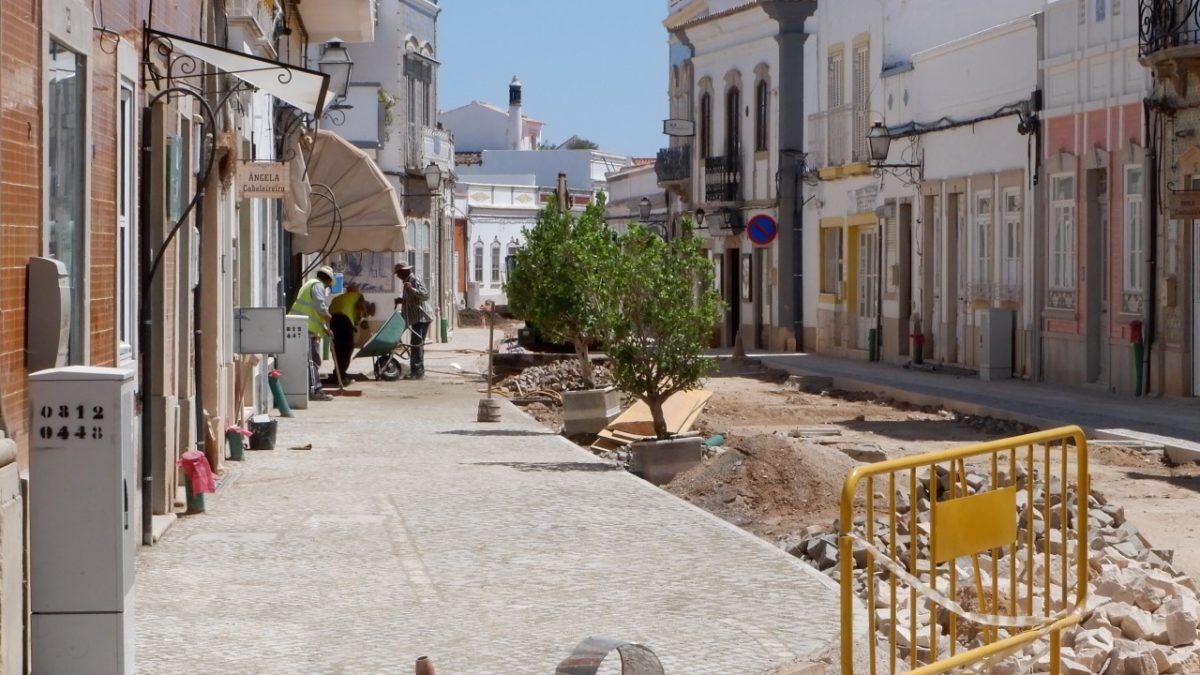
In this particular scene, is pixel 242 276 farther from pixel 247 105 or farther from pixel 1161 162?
pixel 1161 162

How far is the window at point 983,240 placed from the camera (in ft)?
102

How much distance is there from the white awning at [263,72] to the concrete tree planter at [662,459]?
4920 millimetres

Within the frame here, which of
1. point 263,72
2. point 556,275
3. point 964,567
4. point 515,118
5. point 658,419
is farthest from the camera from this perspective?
point 515,118

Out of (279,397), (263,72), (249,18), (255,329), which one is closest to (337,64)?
(279,397)

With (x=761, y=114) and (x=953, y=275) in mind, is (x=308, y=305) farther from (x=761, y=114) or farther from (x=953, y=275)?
(x=761, y=114)

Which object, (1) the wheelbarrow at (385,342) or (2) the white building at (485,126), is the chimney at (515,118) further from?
(1) the wheelbarrow at (385,342)

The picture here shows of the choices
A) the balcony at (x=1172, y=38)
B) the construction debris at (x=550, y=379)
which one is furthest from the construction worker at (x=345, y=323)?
the balcony at (x=1172, y=38)

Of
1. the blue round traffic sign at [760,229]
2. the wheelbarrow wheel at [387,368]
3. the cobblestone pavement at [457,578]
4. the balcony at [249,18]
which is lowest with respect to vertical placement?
the cobblestone pavement at [457,578]

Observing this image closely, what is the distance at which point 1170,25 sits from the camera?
2306 cm

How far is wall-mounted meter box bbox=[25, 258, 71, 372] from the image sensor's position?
8117 mm

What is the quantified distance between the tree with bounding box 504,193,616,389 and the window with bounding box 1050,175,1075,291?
6968 millimetres

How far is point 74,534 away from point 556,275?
18.3 meters

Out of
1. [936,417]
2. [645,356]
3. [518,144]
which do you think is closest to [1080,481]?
[645,356]

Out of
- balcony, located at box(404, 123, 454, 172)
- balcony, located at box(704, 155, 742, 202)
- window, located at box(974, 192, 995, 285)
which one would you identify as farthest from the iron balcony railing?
balcony, located at box(404, 123, 454, 172)
